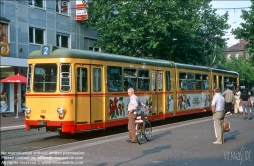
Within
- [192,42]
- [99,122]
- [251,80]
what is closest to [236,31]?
[192,42]

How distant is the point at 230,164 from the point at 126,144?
401 centimetres

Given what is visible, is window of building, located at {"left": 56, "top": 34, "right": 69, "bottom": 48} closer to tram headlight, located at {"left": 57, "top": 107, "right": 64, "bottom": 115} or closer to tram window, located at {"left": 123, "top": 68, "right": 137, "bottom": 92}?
tram window, located at {"left": 123, "top": 68, "right": 137, "bottom": 92}

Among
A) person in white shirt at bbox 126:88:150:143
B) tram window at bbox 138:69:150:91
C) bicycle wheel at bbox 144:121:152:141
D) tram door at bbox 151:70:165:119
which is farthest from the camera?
tram door at bbox 151:70:165:119

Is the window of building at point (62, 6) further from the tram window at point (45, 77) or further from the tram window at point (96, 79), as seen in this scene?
the tram window at point (45, 77)

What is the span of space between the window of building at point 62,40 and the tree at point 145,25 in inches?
84.4

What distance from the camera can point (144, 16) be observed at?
31828 mm

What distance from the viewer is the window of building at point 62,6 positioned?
3438 cm

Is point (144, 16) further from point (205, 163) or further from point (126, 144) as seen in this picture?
point (205, 163)

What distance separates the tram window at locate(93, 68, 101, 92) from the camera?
15031 mm

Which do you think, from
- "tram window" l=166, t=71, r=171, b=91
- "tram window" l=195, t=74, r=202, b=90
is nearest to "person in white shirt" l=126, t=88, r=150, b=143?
"tram window" l=166, t=71, r=171, b=91

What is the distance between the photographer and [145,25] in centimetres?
3169

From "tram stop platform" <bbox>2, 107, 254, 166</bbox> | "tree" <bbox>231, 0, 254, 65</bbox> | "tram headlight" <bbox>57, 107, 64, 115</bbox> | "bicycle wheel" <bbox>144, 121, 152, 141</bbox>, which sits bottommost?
"tram stop platform" <bbox>2, 107, 254, 166</bbox>

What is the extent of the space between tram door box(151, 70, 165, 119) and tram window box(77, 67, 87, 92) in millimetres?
5533

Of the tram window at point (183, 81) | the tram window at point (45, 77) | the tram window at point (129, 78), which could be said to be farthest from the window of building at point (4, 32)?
the tram window at point (45, 77)
